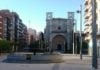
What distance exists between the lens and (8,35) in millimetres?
176750

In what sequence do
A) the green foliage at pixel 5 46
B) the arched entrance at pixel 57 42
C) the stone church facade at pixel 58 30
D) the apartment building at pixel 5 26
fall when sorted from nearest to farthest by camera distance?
the green foliage at pixel 5 46 < the apartment building at pixel 5 26 < the stone church facade at pixel 58 30 < the arched entrance at pixel 57 42

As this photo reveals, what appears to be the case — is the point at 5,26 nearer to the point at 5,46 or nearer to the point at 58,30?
the point at 58,30

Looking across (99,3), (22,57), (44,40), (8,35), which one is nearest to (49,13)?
(44,40)

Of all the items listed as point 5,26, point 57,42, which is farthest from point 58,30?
point 5,26

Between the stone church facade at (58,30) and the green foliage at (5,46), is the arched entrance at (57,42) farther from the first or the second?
the green foliage at (5,46)

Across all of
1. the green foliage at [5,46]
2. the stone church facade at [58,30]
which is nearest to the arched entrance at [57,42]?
the stone church facade at [58,30]

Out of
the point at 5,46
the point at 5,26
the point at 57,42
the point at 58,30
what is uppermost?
the point at 5,26

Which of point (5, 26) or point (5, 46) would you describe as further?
point (5, 26)

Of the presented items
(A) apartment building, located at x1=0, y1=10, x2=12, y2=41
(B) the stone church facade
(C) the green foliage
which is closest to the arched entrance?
(B) the stone church facade

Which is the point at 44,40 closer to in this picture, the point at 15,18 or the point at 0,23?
the point at 0,23

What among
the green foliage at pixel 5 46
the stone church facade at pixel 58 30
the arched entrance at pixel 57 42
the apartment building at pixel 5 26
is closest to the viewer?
the green foliage at pixel 5 46

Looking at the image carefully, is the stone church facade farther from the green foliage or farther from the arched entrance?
the green foliage

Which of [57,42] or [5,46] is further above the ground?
[5,46]

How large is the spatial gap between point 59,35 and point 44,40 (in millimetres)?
8773
